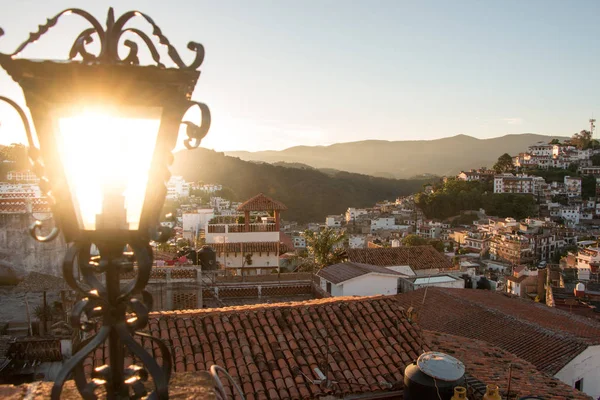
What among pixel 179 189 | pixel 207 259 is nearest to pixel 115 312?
pixel 207 259

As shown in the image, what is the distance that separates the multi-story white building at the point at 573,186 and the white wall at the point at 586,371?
95.9 m

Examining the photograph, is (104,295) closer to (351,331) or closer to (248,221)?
(351,331)

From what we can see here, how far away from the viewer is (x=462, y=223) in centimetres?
8619

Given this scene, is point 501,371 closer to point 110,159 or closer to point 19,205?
point 110,159

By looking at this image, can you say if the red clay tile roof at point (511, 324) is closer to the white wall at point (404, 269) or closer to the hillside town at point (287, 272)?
the hillside town at point (287, 272)

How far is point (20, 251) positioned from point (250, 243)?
7957 mm

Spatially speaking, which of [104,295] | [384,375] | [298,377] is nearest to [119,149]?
[104,295]

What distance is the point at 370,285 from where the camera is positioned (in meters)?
14.6

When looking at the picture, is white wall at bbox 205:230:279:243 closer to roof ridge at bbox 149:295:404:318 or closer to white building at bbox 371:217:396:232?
roof ridge at bbox 149:295:404:318

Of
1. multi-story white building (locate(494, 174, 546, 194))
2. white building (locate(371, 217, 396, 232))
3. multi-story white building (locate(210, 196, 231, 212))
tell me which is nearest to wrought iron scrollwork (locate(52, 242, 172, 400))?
multi-story white building (locate(210, 196, 231, 212))

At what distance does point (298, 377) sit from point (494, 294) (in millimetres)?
14045

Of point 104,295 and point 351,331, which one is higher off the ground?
point 104,295

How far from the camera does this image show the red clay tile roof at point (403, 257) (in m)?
21.4

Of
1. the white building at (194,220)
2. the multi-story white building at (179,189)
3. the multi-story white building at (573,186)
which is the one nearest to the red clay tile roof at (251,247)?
the white building at (194,220)
